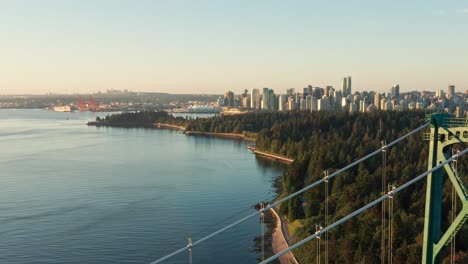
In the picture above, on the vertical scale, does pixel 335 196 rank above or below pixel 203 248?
above

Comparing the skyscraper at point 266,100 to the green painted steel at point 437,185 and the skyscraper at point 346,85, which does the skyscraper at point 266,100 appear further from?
the green painted steel at point 437,185

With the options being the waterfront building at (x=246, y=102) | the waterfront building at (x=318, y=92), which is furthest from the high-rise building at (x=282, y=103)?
the waterfront building at (x=246, y=102)

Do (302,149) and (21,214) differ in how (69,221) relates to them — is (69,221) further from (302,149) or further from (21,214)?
(302,149)

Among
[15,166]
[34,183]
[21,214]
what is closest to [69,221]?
[21,214]

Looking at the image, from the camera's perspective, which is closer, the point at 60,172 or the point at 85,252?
the point at 85,252

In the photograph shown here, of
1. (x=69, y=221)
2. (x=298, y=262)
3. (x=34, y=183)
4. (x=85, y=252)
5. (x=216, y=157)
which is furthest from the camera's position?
(x=216, y=157)

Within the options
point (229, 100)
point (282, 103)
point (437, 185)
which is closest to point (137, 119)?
point (282, 103)

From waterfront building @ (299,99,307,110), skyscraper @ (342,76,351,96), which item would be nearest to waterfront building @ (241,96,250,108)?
skyscraper @ (342,76,351,96)
